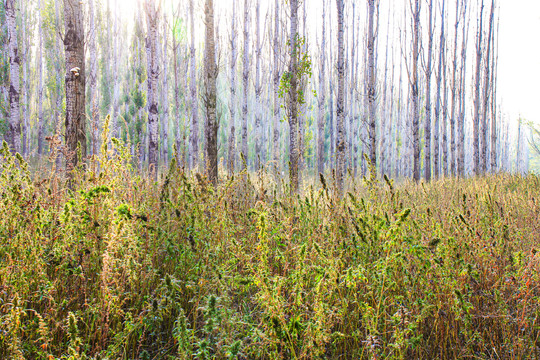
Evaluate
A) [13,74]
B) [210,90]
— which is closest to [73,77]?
[210,90]

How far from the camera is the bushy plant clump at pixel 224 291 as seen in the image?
1659 mm

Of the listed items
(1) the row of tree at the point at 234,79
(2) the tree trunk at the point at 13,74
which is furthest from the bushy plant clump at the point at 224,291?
(2) the tree trunk at the point at 13,74

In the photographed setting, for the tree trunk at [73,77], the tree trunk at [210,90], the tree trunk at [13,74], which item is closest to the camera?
the tree trunk at [73,77]

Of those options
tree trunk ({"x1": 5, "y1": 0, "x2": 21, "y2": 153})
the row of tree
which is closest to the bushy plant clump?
the row of tree

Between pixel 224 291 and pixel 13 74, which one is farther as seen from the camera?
pixel 13 74

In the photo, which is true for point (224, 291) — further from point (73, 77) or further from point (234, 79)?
point (234, 79)

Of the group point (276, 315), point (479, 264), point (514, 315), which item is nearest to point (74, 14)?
point (276, 315)

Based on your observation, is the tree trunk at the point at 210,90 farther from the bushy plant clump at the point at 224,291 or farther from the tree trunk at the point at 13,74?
the tree trunk at the point at 13,74

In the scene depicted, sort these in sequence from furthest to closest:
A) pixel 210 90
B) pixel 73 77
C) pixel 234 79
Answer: pixel 234 79, pixel 210 90, pixel 73 77

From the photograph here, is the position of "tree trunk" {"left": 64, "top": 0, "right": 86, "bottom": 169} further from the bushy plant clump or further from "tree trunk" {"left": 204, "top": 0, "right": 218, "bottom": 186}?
the bushy plant clump

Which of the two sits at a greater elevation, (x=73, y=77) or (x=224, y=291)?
(x=73, y=77)

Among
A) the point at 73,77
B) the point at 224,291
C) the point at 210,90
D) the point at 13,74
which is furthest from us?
the point at 13,74

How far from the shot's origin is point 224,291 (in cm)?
187

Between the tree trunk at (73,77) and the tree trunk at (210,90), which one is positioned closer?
A: the tree trunk at (73,77)
